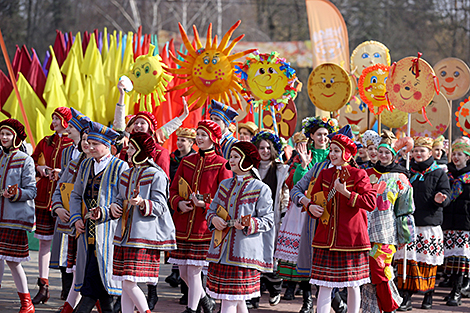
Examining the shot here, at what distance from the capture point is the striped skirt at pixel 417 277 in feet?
22.0

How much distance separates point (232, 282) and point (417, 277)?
9.59 ft

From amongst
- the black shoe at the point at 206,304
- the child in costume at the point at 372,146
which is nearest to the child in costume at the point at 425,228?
the child in costume at the point at 372,146

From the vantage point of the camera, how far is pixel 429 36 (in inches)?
1136

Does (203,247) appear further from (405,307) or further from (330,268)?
(405,307)

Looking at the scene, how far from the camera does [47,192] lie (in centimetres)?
650

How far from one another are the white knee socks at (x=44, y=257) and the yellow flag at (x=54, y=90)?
17.6 feet

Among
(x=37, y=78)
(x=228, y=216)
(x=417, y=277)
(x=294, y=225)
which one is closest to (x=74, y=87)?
(x=37, y=78)

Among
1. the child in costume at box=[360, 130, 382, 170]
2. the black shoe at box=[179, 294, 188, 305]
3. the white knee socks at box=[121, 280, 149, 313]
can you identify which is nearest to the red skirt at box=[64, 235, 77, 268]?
the white knee socks at box=[121, 280, 149, 313]

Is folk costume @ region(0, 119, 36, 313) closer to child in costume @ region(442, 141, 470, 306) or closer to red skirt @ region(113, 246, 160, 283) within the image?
red skirt @ region(113, 246, 160, 283)

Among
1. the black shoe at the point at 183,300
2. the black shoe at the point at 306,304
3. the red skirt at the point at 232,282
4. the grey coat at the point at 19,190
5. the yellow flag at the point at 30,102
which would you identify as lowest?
the black shoe at the point at 183,300

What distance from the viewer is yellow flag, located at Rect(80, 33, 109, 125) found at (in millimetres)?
12297

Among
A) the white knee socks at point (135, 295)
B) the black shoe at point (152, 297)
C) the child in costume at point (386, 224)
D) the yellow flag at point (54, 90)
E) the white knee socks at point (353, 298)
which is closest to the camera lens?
the white knee socks at point (135, 295)

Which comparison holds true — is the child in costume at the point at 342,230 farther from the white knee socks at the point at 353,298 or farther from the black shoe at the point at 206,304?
the black shoe at the point at 206,304

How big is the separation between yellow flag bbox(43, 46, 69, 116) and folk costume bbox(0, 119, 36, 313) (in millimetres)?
5774
